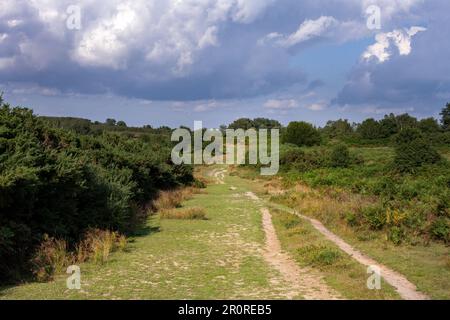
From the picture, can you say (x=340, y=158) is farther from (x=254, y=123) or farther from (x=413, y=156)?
(x=254, y=123)

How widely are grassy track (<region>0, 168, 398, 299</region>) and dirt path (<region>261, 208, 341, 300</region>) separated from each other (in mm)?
153

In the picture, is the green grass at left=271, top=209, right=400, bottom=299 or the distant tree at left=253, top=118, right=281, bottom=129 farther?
the distant tree at left=253, top=118, right=281, bottom=129

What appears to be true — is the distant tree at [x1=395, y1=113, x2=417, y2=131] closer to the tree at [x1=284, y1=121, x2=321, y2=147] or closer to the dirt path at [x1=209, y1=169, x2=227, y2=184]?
the tree at [x1=284, y1=121, x2=321, y2=147]

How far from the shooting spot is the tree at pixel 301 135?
73.8 m

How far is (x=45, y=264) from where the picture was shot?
9.61 metres

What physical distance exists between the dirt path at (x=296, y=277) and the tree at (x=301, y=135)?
61392 millimetres

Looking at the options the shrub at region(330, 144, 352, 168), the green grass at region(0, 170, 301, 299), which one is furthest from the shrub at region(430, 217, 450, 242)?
the shrub at region(330, 144, 352, 168)

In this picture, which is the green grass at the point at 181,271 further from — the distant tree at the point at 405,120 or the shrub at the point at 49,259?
the distant tree at the point at 405,120

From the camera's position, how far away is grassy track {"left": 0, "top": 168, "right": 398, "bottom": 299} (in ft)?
25.9

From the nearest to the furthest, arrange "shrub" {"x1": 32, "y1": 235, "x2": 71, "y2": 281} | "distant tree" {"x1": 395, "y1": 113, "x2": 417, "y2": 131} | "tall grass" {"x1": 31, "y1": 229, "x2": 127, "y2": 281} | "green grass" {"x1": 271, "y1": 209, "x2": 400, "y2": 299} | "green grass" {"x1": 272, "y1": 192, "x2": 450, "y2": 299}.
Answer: "green grass" {"x1": 271, "y1": 209, "x2": 400, "y2": 299} < "green grass" {"x1": 272, "y1": 192, "x2": 450, "y2": 299} < "shrub" {"x1": 32, "y1": 235, "x2": 71, "y2": 281} < "tall grass" {"x1": 31, "y1": 229, "x2": 127, "y2": 281} < "distant tree" {"x1": 395, "y1": 113, "x2": 417, "y2": 131}

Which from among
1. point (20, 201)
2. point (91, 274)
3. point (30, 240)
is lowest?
point (91, 274)
